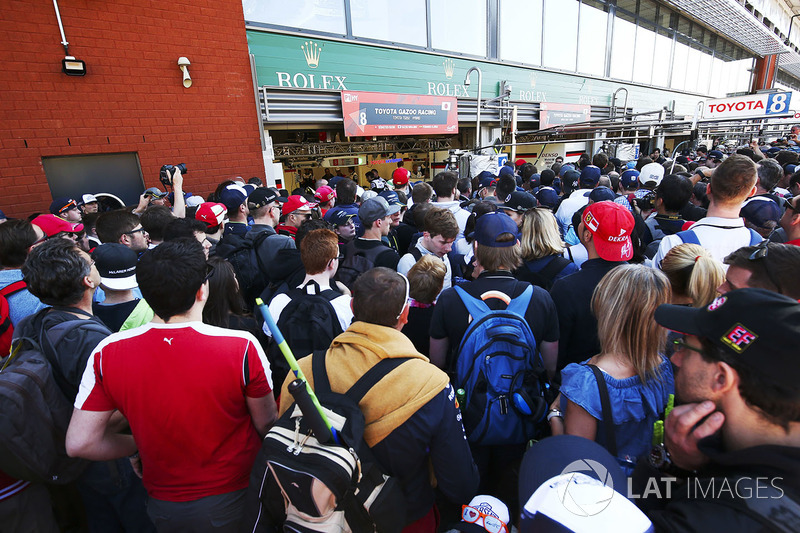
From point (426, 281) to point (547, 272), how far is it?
106cm

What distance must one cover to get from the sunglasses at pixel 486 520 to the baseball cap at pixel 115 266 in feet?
7.20

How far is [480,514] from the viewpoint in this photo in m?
1.47

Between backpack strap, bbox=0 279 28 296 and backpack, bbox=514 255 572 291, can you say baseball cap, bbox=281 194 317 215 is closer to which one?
backpack strap, bbox=0 279 28 296

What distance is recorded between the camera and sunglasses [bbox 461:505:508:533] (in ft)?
4.74

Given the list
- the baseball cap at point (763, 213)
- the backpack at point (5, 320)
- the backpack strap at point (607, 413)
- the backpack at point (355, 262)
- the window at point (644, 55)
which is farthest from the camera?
the window at point (644, 55)

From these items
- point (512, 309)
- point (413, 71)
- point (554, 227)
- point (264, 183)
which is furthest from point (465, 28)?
point (512, 309)

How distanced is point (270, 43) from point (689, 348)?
336 inches

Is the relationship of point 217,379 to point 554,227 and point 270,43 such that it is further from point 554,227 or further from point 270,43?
point 270,43

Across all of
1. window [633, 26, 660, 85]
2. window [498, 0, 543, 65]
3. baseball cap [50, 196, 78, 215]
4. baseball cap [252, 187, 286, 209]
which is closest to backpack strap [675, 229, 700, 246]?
baseball cap [252, 187, 286, 209]

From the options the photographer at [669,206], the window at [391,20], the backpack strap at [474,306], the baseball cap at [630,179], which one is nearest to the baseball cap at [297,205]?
the backpack strap at [474,306]

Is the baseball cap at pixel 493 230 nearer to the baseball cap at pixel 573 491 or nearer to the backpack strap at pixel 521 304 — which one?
the backpack strap at pixel 521 304

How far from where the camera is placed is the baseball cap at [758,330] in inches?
32.4

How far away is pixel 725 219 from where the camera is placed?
267cm

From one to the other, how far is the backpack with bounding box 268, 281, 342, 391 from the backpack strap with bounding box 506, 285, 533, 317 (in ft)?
3.33
